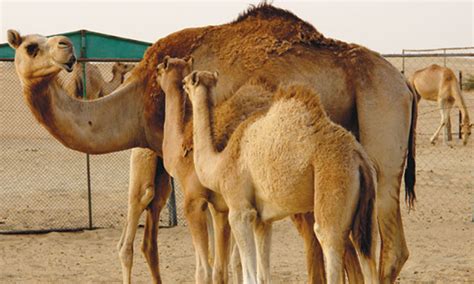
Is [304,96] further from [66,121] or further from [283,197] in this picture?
[66,121]

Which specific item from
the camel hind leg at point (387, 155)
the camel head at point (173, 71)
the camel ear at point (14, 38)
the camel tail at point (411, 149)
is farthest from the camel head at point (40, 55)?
the camel tail at point (411, 149)

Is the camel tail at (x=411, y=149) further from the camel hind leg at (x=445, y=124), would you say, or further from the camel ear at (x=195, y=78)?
the camel hind leg at (x=445, y=124)

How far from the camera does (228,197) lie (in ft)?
22.0

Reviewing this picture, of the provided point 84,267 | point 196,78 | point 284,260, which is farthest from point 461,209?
point 196,78

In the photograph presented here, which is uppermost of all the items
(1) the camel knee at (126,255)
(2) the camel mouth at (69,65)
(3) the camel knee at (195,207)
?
(2) the camel mouth at (69,65)

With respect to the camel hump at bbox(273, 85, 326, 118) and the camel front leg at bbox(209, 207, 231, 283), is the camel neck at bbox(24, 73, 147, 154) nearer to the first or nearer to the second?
the camel front leg at bbox(209, 207, 231, 283)

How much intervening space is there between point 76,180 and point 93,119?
8301 millimetres

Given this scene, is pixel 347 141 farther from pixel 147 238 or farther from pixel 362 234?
pixel 147 238

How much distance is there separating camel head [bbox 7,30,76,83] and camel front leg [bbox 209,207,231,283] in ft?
5.11

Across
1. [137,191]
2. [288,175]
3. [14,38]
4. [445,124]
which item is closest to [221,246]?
[288,175]

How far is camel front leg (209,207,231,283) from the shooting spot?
23.8ft

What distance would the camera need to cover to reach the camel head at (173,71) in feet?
24.7

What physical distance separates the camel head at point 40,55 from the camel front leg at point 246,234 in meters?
1.84

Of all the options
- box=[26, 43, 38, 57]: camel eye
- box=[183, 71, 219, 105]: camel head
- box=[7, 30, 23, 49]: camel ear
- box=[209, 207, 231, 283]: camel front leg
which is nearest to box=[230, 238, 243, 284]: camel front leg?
box=[209, 207, 231, 283]: camel front leg
